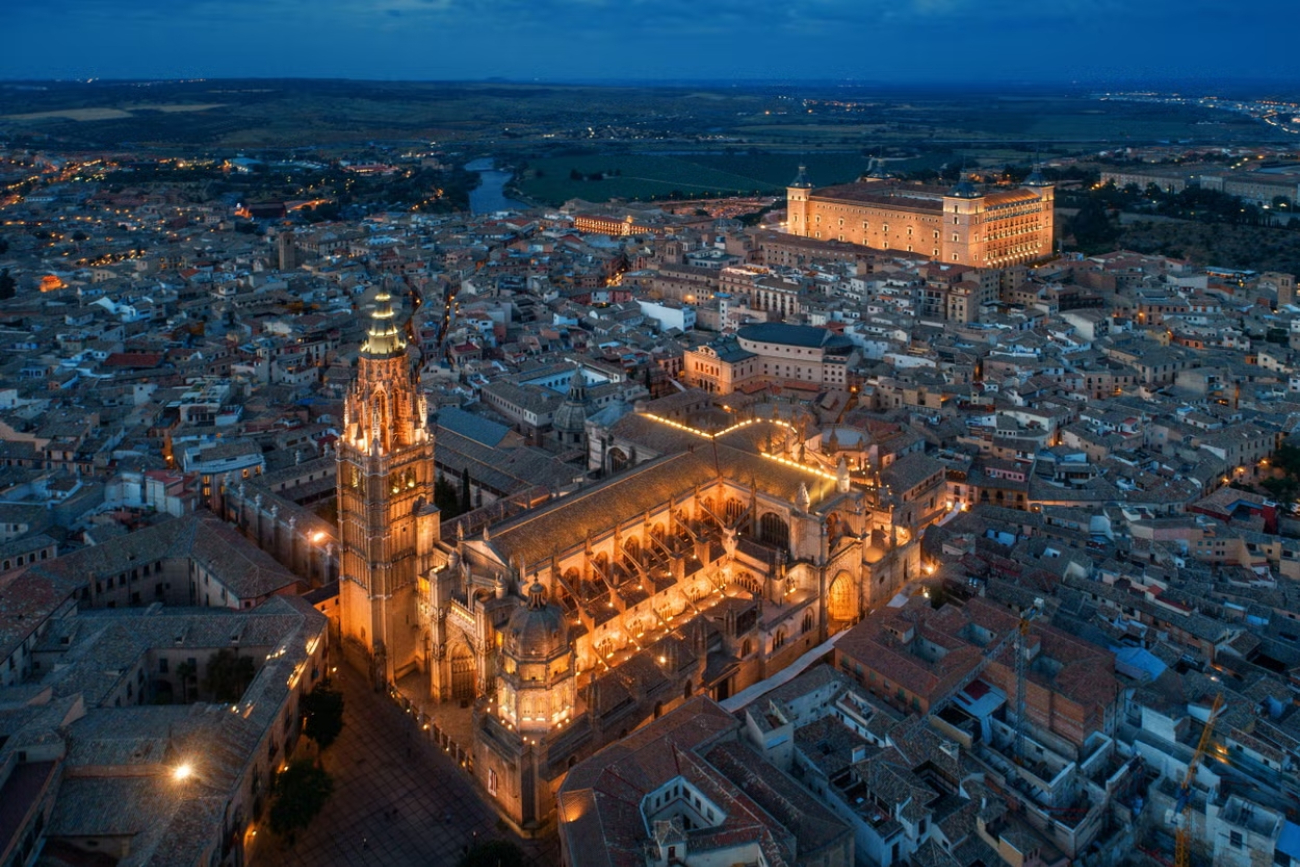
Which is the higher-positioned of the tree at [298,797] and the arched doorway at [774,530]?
the arched doorway at [774,530]

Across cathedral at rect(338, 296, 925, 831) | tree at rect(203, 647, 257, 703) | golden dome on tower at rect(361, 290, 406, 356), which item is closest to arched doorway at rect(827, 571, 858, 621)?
cathedral at rect(338, 296, 925, 831)

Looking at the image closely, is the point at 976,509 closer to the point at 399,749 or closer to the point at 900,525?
the point at 900,525

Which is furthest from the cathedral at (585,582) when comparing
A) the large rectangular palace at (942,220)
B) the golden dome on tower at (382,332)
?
the large rectangular palace at (942,220)

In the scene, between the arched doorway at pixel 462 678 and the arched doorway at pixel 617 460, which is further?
the arched doorway at pixel 617 460

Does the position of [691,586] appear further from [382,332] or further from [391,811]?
[382,332]

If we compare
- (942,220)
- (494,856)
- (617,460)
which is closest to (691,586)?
(617,460)

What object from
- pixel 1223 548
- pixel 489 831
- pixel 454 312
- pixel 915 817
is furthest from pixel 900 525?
pixel 454 312

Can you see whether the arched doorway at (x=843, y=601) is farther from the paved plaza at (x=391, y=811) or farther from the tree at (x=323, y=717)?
the tree at (x=323, y=717)
